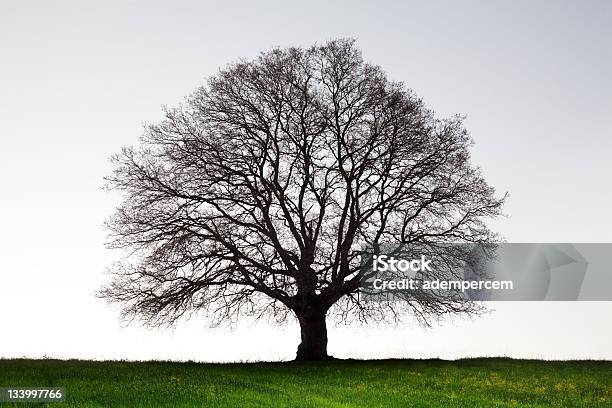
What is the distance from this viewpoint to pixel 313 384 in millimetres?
20578

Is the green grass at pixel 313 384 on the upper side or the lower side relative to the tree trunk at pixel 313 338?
lower

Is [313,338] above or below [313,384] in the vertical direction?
above

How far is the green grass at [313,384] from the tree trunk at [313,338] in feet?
6.28

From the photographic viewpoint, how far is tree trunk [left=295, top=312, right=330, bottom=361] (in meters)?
28.6

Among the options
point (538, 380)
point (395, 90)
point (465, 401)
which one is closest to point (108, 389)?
point (465, 401)

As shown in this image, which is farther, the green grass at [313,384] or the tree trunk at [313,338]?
the tree trunk at [313,338]

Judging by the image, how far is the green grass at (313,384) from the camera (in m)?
17.5

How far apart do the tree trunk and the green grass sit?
1914 millimetres

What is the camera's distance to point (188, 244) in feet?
Result: 89.6

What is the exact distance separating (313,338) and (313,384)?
8.08 metres

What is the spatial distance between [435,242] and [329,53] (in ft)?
31.5

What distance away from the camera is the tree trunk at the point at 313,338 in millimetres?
28594

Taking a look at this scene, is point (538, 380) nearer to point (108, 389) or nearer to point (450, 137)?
point (450, 137)

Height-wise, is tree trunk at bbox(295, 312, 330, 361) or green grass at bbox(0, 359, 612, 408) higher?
tree trunk at bbox(295, 312, 330, 361)
